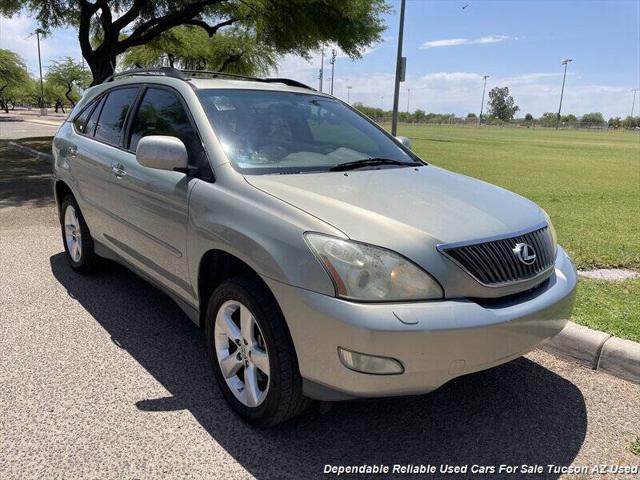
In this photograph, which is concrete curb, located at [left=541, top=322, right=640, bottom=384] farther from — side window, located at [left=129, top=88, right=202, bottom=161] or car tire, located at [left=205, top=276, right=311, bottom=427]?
side window, located at [left=129, top=88, right=202, bottom=161]

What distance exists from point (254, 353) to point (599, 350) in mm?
2253

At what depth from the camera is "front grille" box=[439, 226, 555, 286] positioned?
239cm

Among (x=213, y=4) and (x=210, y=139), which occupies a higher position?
(x=213, y=4)

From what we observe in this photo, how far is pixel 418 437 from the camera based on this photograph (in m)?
2.71

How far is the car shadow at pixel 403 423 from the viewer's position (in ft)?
8.41

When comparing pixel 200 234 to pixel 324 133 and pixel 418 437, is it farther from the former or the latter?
pixel 418 437

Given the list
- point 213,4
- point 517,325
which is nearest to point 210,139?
point 517,325

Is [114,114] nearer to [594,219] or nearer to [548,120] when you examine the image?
[594,219]

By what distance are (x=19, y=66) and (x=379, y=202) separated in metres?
68.2

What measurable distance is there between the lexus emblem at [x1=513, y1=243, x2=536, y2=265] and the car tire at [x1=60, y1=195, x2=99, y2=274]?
3.61 m

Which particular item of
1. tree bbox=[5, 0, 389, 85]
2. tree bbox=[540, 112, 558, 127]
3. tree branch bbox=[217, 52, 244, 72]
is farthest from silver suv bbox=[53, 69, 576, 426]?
tree bbox=[540, 112, 558, 127]

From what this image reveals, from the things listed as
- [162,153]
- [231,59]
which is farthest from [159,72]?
[231,59]

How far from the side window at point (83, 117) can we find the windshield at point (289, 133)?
1883 mm

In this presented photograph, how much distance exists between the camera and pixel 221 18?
18062 mm
